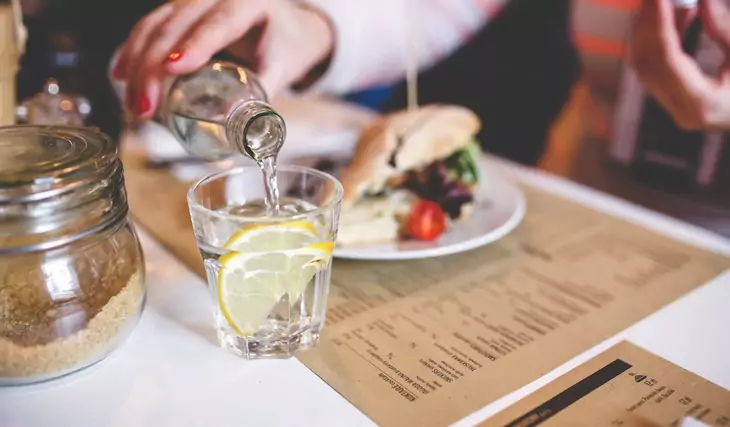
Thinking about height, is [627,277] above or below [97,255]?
below

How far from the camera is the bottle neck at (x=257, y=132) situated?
0.52 m

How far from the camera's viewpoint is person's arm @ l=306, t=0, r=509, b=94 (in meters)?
1.04

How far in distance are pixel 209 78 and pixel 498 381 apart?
378 mm

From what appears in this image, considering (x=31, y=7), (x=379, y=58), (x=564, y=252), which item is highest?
(x=31, y=7)

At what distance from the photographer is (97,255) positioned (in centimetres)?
52

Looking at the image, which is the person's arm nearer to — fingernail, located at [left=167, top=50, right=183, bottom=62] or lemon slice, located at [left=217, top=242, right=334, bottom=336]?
fingernail, located at [left=167, top=50, right=183, bottom=62]

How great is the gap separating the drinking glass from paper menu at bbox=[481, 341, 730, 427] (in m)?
0.18

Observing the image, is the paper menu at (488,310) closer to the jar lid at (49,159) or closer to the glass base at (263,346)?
the glass base at (263,346)

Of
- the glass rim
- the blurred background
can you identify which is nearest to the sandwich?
the glass rim

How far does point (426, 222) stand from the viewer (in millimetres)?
765

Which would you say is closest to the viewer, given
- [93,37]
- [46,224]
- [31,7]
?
[46,224]

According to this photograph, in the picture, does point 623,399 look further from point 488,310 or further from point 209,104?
point 209,104

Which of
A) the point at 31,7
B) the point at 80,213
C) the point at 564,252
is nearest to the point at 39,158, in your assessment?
the point at 80,213

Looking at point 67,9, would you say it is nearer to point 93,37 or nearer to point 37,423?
point 93,37
